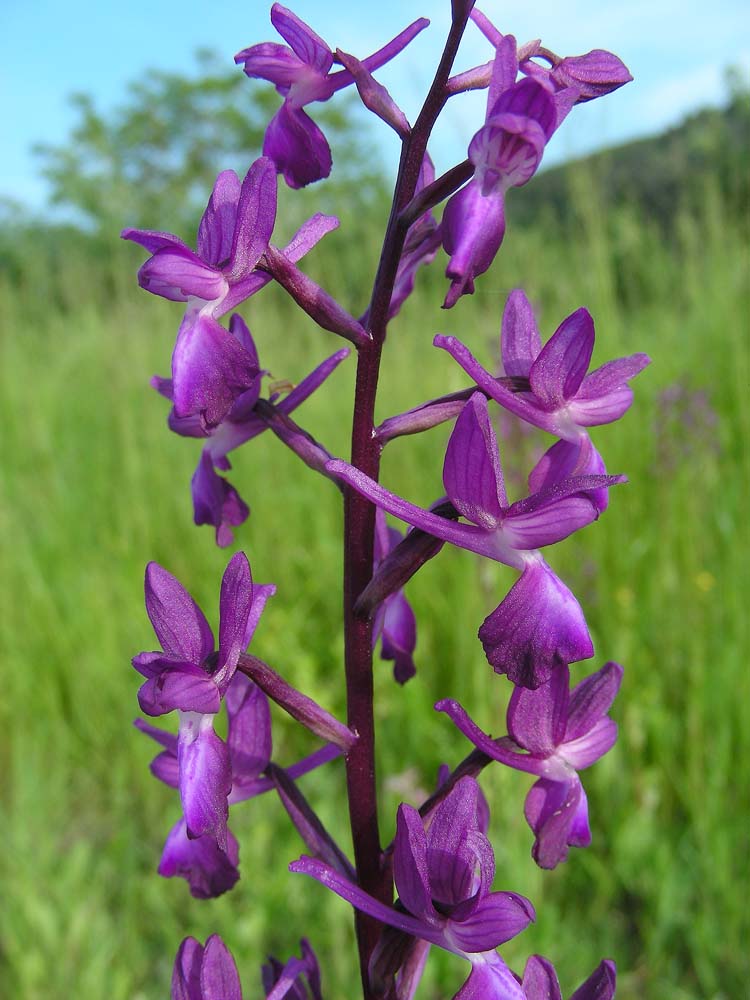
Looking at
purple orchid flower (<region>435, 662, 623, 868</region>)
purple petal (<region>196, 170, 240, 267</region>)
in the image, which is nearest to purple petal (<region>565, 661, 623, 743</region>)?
purple orchid flower (<region>435, 662, 623, 868</region>)

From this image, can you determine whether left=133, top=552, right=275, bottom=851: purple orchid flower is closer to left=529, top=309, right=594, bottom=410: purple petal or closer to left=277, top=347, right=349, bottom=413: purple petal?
left=277, top=347, right=349, bottom=413: purple petal

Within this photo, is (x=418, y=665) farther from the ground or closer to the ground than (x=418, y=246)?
closer to the ground

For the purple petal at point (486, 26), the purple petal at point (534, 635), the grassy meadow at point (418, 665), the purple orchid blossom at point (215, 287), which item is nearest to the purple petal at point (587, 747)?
the purple petal at point (534, 635)

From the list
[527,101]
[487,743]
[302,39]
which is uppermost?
[302,39]

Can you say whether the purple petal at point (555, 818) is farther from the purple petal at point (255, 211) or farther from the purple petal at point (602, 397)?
the purple petal at point (255, 211)

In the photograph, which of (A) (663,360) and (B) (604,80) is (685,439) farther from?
(B) (604,80)

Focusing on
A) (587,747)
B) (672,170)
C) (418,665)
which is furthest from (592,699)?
(672,170)

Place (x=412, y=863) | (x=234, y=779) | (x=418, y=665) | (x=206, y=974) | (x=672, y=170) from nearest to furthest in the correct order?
(x=412, y=863), (x=206, y=974), (x=234, y=779), (x=418, y=665), (x=672, y=170)

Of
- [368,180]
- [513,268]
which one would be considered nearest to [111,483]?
[513,268]

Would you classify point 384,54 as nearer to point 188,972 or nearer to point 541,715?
point 541,715
